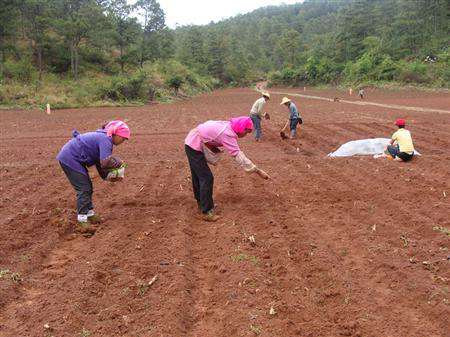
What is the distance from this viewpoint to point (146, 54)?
52.2m

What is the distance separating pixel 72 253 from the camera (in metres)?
4.93

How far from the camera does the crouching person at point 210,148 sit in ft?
18.1

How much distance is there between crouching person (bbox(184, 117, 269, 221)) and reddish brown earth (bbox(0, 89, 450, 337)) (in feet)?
1.18

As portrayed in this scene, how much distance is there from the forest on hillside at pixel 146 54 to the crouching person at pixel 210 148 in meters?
25.1

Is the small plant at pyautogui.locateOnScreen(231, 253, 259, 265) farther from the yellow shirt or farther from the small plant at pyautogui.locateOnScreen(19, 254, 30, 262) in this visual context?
the yellow shirt

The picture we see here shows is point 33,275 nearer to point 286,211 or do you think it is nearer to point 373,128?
point 286,211

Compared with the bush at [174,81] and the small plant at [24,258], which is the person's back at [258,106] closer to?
the small plant at [24,258]

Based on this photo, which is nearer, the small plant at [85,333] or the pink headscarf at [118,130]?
the small plant at [85,333]

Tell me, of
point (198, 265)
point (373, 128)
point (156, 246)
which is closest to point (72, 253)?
point (156, 246)

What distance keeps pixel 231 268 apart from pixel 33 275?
6.36 ft

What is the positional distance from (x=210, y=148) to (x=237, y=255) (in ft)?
5.51

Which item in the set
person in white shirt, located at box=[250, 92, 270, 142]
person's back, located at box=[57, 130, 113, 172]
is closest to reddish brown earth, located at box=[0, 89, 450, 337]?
person's back, located at box=[57, 130, 113, 172]

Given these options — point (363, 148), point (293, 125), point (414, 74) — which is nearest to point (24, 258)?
point (363, 148)

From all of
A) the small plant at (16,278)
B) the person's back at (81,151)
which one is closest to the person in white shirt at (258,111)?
the person's back at (81,151)
